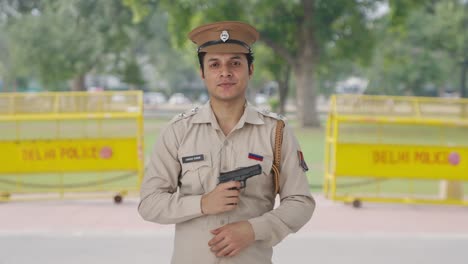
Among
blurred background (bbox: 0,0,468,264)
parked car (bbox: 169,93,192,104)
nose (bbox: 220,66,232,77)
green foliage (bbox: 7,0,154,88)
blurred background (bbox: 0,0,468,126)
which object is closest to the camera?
nose (bbox: 220,66,232,77)

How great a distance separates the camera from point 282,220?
208 cm

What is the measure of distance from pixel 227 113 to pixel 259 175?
0.27 meters

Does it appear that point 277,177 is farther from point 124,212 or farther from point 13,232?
point 124,212

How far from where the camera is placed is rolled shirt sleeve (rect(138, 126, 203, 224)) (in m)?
2.05

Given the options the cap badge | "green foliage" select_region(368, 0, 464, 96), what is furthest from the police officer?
"green foliage" select_region(368, 0, 464, 96)

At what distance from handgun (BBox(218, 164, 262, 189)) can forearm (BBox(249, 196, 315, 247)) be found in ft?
0.52

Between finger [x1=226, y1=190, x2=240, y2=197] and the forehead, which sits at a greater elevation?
the forehead

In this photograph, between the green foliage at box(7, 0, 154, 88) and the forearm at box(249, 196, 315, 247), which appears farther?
the green foliage at box(7, 0, 154, 88)

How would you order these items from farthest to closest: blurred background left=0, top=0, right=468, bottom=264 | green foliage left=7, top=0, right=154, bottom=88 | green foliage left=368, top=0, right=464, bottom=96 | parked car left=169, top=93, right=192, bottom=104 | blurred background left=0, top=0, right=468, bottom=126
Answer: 1. parked car left=169, top=93, right=192, bottom=104
2. green foliage left=7, top=0, right=154, bottom=88
3. green foliage left=368, top=0, right=464, bottom=96
4. blurred background left=0, top=0, right=468, bottom=126
5. blurred background left=0, top=0, right=468, bottom=264

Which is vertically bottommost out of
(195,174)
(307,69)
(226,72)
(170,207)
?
(170,207)

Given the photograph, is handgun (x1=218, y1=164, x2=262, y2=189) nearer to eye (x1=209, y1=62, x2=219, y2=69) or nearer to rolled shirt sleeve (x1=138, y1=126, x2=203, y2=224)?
rolled shirt sleeve (x1=138, y1=126, x2=203, y2=224)

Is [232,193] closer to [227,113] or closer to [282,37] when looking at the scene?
[227,113]

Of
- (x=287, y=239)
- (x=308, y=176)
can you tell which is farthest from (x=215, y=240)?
(x=308, y=176)

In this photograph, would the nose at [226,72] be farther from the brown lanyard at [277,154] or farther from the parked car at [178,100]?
the parked car at [178,100]
